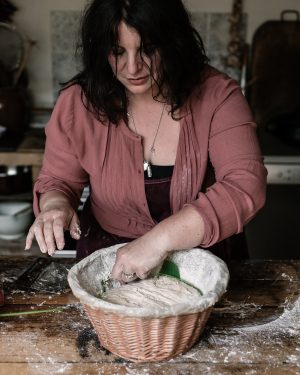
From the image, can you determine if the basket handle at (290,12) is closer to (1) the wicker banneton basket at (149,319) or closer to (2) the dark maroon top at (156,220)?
(2) the dark maroon top at (156,220)

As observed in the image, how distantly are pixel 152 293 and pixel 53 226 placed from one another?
0.96 feet

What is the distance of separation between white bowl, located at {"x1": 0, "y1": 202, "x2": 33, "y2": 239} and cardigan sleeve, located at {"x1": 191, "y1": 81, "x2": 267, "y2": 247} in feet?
4.48

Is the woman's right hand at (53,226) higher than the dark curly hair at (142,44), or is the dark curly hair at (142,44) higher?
the dark curly hair at (142,44)

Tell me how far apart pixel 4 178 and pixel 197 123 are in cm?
140

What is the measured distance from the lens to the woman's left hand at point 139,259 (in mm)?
1133

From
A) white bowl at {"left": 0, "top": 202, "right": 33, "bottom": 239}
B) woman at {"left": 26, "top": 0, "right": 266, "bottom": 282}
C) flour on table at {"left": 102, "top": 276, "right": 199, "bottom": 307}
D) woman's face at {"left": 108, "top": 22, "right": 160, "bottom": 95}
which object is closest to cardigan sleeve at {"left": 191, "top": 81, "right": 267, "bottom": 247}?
woman at {"left": 26, "top": 0, "right": 266, "bottom": 282}

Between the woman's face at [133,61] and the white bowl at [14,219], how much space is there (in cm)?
137

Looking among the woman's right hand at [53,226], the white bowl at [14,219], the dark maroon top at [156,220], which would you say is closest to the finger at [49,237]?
the woman's right hand at [53,226]

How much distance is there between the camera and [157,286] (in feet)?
3.86

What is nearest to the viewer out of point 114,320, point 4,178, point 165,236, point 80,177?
point 114,320

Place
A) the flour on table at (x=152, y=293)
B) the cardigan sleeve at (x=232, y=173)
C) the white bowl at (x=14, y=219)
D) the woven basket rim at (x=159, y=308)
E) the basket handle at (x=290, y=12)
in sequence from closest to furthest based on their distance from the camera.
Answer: the woven basket rim at (x=159, y=308) → the flour on table at (x=152, y=293) → the cardigan sleeve at (x=232, y=173) → the white bowl at (x=14, y=219) → the basket handle at (x=290, y=12)

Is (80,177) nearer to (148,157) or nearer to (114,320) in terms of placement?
(148,157)

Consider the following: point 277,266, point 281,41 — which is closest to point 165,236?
point 277,266

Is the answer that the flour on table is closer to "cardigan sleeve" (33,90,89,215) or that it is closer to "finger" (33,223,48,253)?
"finger" (33,223,48,253)
